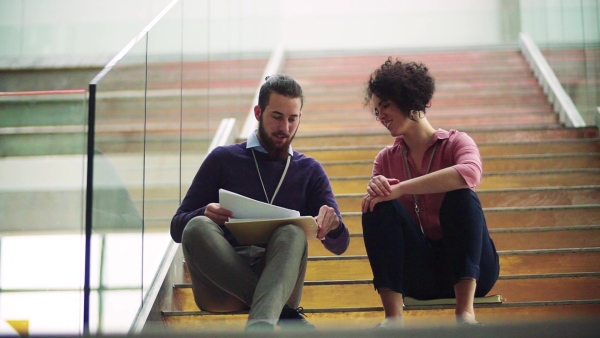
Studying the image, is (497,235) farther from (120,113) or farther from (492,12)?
(492,12)

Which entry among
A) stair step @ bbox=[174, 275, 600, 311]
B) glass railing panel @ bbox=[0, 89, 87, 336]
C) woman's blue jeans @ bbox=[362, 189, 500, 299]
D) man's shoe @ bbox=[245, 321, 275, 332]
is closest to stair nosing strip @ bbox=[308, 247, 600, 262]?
stair step @ bbox=[174, 275, 600, 311]

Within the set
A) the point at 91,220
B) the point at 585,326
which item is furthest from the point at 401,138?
the point at 585,326

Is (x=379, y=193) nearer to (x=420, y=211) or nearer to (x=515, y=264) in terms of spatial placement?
(x=420, y=211)

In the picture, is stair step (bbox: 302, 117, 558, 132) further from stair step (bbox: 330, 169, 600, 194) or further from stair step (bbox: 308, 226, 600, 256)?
stair step (bbox: 308, 226, 600, 256)

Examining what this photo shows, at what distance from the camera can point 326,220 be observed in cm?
216

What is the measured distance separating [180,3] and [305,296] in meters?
1.44

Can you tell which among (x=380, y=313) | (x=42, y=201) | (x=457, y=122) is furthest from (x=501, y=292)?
(x=42, y=201)

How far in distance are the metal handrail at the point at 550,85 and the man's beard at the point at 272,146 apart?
2647 millimetres

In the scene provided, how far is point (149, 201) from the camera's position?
2455 millimetres

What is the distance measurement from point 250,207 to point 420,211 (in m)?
0.57

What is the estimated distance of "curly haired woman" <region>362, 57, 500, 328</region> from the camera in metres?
2.06

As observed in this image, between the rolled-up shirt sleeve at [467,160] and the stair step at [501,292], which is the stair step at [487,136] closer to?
the stair step at [501,292]

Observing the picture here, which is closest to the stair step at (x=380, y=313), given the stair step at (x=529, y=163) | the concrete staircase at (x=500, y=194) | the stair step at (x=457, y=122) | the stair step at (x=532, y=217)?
the concrete staircase at (x=500, y=194)

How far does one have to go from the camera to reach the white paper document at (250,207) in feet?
6.74
